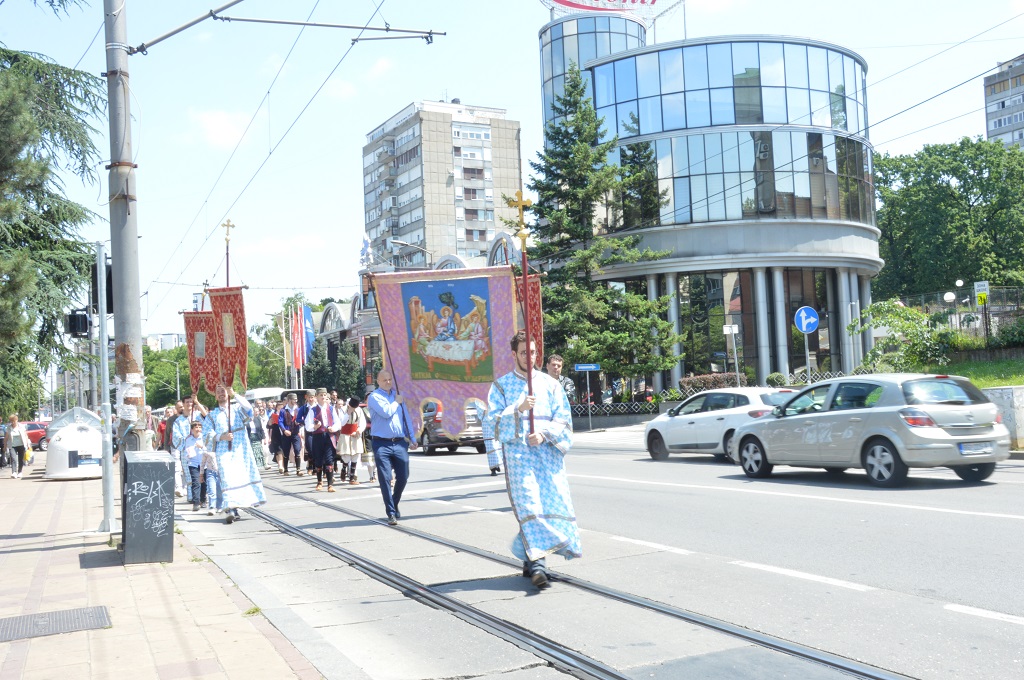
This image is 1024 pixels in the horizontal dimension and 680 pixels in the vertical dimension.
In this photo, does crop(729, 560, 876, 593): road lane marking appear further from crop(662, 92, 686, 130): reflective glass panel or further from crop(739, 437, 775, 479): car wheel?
crop(662, 92, 686, 130): reflective glass panel

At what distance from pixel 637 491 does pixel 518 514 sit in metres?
6.94

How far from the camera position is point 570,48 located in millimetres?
58938

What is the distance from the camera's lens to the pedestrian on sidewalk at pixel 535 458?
7309mm

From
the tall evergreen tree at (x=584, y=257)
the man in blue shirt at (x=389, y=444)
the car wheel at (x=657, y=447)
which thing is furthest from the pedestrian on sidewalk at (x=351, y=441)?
the tall evergreen tree at (x=584, y=257)

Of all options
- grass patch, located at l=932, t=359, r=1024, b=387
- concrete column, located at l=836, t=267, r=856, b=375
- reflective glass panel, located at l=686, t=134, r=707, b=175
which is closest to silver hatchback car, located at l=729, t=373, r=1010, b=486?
grass patch, located at l=932, t=359, r=1024, b=387

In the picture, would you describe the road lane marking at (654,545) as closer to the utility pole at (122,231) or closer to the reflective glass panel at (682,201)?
the utility pole at (122,231)

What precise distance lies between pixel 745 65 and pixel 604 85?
647 centimetres

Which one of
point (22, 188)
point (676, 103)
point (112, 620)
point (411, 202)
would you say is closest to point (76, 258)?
point (22, 188)

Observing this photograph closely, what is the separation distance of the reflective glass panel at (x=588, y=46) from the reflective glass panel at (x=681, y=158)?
55.5ft

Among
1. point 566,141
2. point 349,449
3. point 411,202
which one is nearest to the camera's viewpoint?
point 349,449

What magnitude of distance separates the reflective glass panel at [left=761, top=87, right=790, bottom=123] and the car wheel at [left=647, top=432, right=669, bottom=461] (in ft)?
87.9

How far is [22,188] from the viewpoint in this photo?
41.6 feet

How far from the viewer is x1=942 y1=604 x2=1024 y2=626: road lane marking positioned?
572 cm

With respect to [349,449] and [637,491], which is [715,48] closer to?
[349,449]
